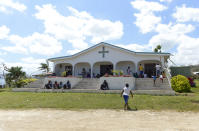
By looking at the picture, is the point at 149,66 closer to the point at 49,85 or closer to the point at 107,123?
the point at 49,85

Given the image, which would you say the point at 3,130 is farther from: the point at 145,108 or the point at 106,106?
the point at 145,108

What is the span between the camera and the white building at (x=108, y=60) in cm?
1845

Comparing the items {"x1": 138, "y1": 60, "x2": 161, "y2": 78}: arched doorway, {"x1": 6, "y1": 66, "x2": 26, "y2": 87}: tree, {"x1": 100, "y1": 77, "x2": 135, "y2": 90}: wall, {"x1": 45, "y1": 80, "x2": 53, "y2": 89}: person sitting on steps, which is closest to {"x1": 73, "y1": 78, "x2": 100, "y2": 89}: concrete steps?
{"x1": 100, "y1": 77, "x2": 135, "y2": 90}: wall

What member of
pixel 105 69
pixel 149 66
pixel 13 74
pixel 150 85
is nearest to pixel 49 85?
pixel 105 69

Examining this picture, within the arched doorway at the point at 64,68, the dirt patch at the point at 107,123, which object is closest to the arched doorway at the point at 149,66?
the arched doorway at the point at 64,68

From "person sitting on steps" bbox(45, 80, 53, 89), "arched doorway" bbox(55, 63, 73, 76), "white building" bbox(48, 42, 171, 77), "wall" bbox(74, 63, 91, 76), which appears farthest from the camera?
"arched doorway" bbox(55, 63, 73, 76)

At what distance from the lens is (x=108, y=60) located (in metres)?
19.6

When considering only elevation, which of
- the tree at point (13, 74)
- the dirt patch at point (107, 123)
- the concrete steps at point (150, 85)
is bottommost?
the dirt patch at point (107, 123)

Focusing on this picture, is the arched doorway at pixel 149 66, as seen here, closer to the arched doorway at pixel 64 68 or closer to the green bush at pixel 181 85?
the green bush at pixel 181 85

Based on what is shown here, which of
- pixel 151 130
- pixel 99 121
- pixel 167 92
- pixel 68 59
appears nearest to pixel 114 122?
pixel 99 121

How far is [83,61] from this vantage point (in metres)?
21.1

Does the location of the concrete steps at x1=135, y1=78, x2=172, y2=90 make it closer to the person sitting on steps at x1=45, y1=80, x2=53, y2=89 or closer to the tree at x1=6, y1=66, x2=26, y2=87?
the person sitting on steps at x1=45, y1=80, x2=53, y2=89

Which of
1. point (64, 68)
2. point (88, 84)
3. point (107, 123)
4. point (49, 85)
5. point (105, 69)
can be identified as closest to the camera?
point (107, 123)

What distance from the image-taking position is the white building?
727 inches
